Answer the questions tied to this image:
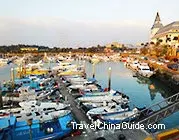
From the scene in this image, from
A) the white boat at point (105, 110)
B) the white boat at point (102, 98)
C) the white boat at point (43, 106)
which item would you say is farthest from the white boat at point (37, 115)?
the white boat at point (102, 98)

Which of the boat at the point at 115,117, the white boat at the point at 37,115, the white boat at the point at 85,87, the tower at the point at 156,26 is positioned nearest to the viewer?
the white boat at the point at 37,115

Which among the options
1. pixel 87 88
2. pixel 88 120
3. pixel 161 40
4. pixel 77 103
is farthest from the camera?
pixel 161 40

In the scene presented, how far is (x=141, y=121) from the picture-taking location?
15656 mm

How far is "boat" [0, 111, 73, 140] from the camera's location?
1420cm

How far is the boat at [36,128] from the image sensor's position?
14.2 m

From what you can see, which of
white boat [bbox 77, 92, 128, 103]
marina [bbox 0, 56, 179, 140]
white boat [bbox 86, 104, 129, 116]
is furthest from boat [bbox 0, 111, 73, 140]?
white boat [bbox 77, 92, 128, 103]

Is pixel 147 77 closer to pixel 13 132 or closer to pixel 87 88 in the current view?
pixel 87 88

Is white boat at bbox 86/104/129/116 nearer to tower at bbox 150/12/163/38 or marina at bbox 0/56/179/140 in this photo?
marina at bbox 0/56/179/140

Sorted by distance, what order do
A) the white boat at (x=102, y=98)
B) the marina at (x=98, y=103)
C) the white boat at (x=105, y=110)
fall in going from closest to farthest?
the marina at (x=98, y=103)
the white boat at (x=105, y=110)
the white boat at (x=102, y=98)

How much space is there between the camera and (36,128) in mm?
15422

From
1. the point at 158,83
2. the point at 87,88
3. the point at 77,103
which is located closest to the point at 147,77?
the point at 158,83

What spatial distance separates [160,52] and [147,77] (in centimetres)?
3341

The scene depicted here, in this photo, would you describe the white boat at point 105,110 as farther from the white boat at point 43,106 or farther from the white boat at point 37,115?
the white boat at point 43,106

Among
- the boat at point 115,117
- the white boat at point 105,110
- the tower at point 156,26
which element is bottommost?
the boat at point 115,117
